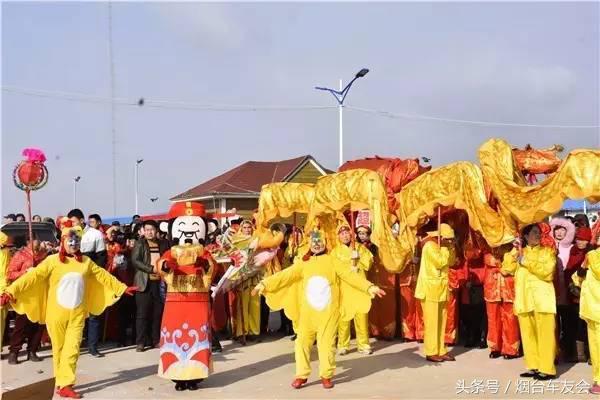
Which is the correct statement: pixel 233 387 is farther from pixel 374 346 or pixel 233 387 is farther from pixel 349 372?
pixel 374 346

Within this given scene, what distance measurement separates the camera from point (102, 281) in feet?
20.0

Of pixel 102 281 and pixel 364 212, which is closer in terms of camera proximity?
pixel 102 281

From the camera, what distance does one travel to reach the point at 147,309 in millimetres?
7801

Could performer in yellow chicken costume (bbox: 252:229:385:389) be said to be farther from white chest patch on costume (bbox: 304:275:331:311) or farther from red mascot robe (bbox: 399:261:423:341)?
red mascot robe (bbox: 399:261:423:341)

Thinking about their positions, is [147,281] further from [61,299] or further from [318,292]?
[318,292]

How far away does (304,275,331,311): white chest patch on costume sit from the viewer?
5.97 m

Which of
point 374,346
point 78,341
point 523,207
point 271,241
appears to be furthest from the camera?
point 271,241

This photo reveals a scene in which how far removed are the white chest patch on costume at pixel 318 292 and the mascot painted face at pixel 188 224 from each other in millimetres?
1166

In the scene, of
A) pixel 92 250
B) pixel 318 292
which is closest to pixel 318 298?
pixel 318 292

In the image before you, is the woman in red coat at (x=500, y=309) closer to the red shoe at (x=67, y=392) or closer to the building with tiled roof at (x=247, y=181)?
the red shoe at (x=67, y=392)

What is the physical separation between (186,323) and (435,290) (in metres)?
2.74

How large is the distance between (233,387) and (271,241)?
9.47ft

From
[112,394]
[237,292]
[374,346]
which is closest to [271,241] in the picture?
[237,292]

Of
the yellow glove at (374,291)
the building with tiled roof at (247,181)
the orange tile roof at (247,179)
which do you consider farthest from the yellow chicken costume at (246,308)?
the orange tile roof at (247,179)
